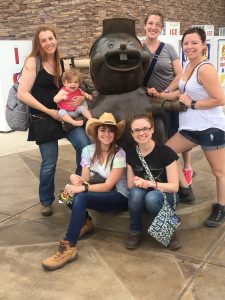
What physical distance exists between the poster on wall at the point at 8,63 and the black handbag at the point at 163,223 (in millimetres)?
5187

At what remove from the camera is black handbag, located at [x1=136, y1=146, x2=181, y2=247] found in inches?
114

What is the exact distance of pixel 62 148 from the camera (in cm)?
663

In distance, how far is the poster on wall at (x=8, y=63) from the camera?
24.3 feet

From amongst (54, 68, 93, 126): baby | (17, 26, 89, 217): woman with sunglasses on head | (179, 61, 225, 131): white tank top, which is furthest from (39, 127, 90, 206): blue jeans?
(179, 61, 225, 131): white tank top

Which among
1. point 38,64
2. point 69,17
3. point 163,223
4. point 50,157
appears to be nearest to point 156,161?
point 163,223

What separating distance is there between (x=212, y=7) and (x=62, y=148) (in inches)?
401

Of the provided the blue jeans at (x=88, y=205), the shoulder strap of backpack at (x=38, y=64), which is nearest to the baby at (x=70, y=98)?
the shoulder strap of backpack at (x=38, y=64)

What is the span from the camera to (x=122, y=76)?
3324mm

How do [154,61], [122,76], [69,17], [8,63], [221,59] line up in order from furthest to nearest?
[221,59] → [69,17] → [8,63] → [154,61] → [122,76]

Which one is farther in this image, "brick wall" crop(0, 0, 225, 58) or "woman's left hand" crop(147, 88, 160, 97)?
"brick wall" crop(0, 0, 225, 58)

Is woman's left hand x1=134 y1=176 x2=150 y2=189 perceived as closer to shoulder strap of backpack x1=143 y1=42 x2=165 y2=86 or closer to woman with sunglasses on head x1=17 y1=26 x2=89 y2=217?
woman with sunglasses on head x1=17 y1=26 x2=89 y2=217

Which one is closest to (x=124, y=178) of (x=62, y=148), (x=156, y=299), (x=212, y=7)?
(x=156, y=299)

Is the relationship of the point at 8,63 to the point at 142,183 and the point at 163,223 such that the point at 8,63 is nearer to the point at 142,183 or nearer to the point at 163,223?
the point at 142,183

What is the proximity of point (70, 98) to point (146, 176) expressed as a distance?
100 cm
